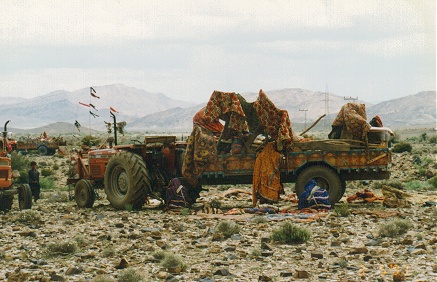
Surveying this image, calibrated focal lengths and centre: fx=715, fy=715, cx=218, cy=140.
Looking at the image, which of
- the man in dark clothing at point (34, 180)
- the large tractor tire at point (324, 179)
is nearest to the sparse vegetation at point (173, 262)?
the large tractor tire at point (324, 179)

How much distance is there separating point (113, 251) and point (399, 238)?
4680 millimetres

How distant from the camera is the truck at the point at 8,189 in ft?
57.4

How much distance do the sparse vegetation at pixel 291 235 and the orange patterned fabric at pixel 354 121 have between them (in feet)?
18.4

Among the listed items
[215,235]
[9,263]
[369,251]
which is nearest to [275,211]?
[215,235]

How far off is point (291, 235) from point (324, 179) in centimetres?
503

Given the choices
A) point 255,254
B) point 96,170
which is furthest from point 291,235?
point 96,170

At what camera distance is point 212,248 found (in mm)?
11289

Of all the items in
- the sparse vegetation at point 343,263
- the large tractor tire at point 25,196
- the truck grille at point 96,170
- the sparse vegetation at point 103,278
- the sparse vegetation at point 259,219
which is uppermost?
the truck grille at point 96,170

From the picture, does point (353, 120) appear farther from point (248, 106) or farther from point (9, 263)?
point (9, 263)

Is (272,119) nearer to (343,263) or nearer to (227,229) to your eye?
(227,229)

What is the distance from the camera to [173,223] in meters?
14.2

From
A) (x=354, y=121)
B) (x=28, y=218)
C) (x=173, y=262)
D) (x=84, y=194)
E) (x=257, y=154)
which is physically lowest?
(x=173, y=262)

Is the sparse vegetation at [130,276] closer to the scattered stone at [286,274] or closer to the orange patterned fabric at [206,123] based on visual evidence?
the scattered stone at [286,274]

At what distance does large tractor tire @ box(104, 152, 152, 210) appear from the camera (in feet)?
55.6
